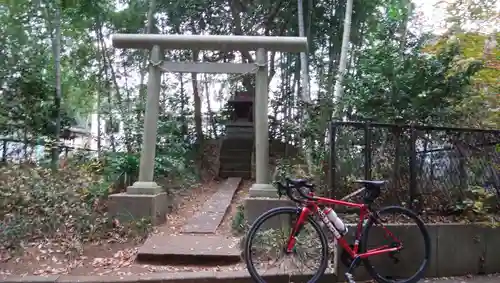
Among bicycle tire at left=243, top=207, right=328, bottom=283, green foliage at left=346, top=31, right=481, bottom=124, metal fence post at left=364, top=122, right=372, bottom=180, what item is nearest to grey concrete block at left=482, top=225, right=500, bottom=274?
metal fence post at left=364, top=122, right=372, bottom=180

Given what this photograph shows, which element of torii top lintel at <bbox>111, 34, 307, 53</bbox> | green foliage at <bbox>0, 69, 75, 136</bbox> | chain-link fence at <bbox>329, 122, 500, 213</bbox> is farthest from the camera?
green foliage at <bbox>0, 69, 75, 136</bbox>

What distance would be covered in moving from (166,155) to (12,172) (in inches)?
130

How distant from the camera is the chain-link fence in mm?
4559

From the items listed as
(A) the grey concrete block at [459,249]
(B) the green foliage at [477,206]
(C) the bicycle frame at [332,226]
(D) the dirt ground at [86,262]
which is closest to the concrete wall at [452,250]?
(A) the grey concrete block at [459,249]

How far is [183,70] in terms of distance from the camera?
6211 millimetres

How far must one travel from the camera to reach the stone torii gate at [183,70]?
19.1ft

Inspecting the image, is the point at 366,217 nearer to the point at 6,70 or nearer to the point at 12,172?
the point at 12,172

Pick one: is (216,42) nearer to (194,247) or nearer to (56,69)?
(194,247)

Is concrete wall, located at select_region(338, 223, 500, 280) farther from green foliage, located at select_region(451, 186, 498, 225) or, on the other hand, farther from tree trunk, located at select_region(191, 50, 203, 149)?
tree trunk, located at select_region(191, 50, 203, 149)

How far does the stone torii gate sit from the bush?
38cm

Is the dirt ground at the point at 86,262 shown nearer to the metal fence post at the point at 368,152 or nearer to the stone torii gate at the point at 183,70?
the stone torii gate at the point at 183,70

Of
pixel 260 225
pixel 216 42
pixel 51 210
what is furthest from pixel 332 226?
pixel 51 210

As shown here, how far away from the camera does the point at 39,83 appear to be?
29.9 ft

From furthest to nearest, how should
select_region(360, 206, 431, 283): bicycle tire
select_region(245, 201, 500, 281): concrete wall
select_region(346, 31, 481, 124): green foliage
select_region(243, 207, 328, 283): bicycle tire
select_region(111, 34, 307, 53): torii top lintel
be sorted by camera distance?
select_region(346, 31, 481, 124): green foliage, select_region(111, 34, 307, 53): torii top lintel, select_region(245, 201, 500, 281): concrete wall, select_region(360, 206, 431, 283): bicycle tire, select_region(243, 207, 328, 283): bicycle tire
